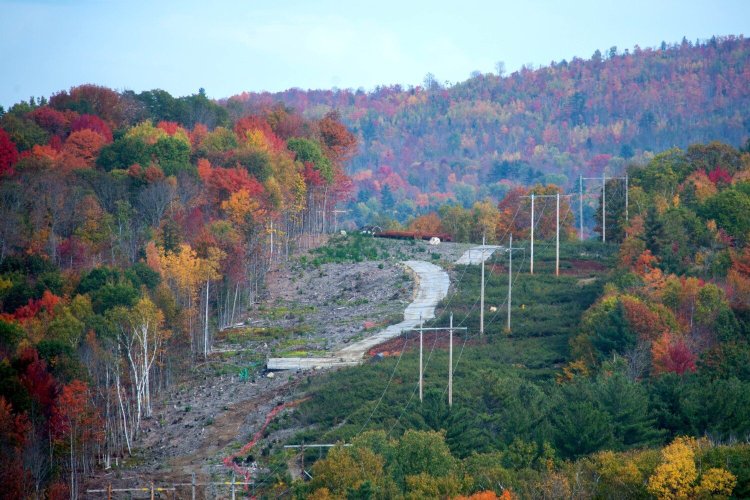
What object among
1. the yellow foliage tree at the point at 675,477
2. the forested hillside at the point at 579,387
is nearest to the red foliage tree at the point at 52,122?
the forested hillside at the point at 579,387

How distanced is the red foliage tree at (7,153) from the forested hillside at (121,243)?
5.1 inches

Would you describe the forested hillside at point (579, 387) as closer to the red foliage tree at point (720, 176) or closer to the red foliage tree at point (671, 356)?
the red foliage tree at point (671, 356)

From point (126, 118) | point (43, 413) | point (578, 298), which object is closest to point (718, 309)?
point (578, 298)

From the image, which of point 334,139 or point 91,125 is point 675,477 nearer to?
point 334,139

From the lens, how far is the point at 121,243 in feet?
257

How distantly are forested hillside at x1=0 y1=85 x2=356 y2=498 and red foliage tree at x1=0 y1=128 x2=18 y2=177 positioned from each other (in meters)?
0.13

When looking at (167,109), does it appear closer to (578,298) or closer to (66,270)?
(66,270)

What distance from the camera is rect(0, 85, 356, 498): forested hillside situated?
174 feet

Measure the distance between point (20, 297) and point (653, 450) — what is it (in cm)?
3552

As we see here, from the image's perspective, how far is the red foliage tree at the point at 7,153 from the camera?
8950cm

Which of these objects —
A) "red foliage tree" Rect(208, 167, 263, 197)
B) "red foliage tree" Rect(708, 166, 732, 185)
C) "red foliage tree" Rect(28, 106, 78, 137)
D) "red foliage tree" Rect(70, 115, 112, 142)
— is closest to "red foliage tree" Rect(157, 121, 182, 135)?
"red foliage tree" Rect(70, 115, 112, 142)

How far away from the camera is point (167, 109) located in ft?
402

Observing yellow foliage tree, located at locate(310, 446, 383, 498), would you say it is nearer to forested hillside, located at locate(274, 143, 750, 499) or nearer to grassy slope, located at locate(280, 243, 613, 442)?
forested hillside, located at locate(274, 143, 750, 499)

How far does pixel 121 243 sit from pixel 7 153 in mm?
17937
